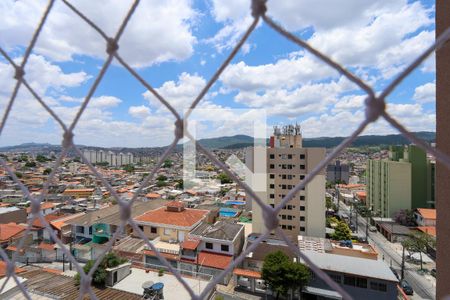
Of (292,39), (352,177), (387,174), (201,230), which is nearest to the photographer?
(292,39)

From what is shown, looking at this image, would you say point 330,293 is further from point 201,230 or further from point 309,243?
point 201,230

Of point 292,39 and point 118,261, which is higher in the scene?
point 292,39

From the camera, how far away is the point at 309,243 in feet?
22.9

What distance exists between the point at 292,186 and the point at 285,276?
147 inches

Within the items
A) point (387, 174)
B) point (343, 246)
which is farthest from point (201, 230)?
point (387, 174)

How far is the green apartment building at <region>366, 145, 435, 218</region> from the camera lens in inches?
426

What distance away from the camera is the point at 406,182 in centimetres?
1127

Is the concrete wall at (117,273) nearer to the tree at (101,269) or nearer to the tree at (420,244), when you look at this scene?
the tree at (101,269)

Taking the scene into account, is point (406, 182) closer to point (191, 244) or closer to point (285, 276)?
point (285, 276)

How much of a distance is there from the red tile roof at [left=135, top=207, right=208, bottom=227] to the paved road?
5.34 meters

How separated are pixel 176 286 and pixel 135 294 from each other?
66cm

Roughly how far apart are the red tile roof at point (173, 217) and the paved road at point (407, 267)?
534 centimetres

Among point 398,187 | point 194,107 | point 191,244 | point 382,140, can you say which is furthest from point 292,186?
point 382,140

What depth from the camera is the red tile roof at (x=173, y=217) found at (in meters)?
7.14
